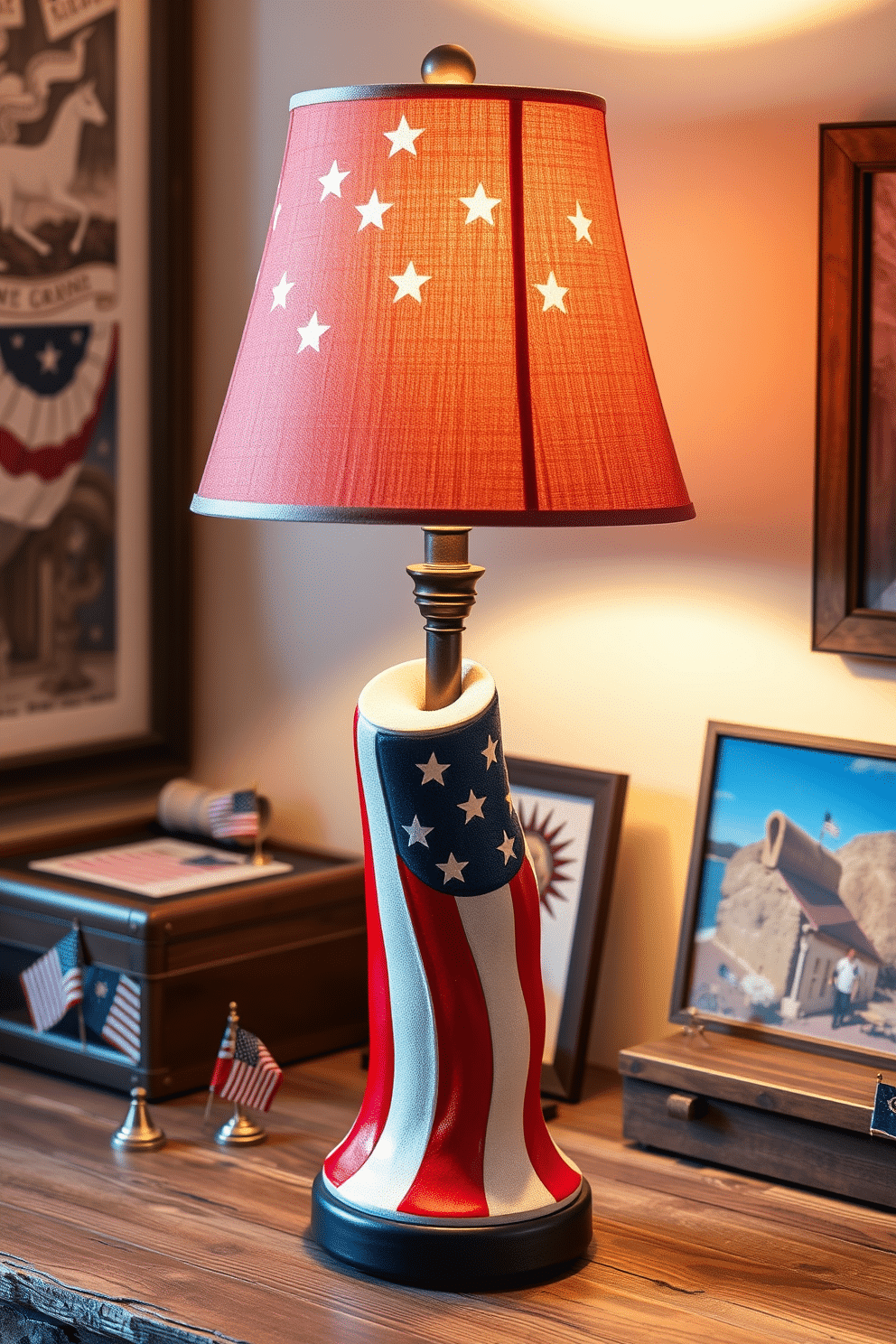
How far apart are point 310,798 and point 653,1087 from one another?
2.07 ft

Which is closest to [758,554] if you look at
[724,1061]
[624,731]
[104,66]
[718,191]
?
[624,731]

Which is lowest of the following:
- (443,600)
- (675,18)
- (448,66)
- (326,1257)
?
(326,1257)

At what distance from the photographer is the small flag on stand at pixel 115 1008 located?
1.63 m

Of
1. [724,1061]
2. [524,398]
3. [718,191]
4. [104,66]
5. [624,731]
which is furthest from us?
[104,66]

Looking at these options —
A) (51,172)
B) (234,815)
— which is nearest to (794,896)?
(234,815)

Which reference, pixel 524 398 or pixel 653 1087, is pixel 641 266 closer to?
pixel 524 398

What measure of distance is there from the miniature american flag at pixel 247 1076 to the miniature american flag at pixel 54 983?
199 millimetres

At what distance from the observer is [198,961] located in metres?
1.65

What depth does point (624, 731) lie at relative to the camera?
67.7 inches

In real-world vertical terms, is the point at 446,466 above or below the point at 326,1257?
above

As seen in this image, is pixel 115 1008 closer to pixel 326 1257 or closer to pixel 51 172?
pixel 326 1257

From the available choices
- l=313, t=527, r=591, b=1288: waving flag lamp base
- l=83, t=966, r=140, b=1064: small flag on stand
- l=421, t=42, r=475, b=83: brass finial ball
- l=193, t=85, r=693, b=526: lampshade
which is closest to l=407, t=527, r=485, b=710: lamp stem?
l=313, t=527, r=591, b=1288: waving flag lamp base

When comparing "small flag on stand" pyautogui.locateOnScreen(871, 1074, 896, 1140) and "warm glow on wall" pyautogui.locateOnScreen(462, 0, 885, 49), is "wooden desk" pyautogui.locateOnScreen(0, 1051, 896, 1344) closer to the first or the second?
"small flag on stand" pyautogui.locateOnScreen(871, 1074, 896, 1140)

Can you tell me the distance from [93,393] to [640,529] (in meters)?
0.67
